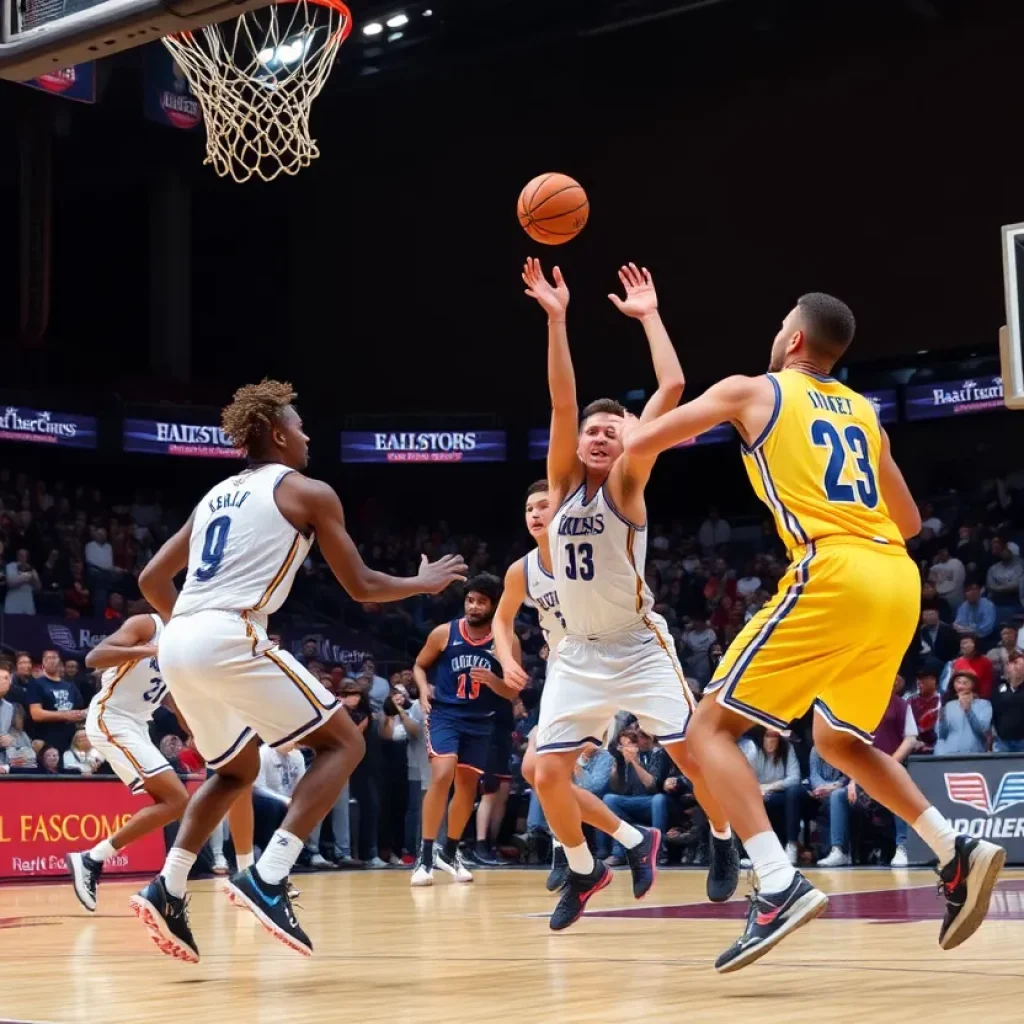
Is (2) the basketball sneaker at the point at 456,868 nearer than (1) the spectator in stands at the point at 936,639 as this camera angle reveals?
Yes

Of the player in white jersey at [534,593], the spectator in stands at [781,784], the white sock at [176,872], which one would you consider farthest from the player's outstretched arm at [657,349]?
the spectator in stands at [781,784]

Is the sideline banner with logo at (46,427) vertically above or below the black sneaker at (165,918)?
above

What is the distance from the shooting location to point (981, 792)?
11.9 meters

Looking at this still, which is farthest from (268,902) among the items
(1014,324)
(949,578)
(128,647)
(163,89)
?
(163,89)

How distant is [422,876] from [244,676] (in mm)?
6080

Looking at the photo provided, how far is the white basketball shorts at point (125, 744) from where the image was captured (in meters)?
9.14

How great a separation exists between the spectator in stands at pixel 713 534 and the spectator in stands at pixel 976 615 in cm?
628

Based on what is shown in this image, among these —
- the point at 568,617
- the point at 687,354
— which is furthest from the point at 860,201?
the point at 568,617

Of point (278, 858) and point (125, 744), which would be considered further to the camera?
point (125, 744)

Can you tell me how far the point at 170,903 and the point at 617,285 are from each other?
21549mm

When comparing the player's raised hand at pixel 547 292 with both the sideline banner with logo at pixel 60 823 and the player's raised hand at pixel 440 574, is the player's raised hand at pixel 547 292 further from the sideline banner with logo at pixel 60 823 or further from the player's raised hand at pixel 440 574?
the sideline banner with logo at pixel 60 823

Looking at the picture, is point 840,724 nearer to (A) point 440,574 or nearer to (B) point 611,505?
(A) point 440,574

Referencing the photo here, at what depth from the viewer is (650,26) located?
24531mm

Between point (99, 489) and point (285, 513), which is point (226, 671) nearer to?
point (285, 513)
